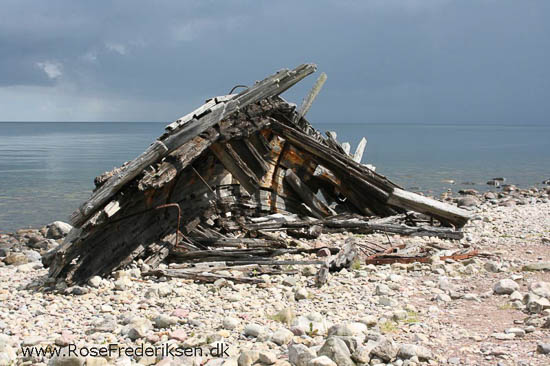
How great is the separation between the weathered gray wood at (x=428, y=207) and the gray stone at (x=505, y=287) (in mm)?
4041

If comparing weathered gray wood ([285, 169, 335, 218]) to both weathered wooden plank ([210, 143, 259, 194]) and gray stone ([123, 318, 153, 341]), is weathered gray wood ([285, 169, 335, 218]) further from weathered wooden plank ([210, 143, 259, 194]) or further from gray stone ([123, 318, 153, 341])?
gray stone ([123, 318, 153, 341])

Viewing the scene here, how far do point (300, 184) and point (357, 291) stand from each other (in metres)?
4.18

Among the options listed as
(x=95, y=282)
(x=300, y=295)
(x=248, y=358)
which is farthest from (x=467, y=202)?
(x=248, y=358)

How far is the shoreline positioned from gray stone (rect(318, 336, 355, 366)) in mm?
11

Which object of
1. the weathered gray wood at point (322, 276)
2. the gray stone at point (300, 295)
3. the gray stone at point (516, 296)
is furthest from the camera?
the weathered gray wood at point (322, 276)

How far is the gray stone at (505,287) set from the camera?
593 centimetres

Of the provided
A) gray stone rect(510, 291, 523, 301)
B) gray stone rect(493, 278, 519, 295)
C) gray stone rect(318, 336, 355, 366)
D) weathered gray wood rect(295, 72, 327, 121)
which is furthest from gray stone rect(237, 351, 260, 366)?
weathered gray wood rect(295, 72, 327, 121)

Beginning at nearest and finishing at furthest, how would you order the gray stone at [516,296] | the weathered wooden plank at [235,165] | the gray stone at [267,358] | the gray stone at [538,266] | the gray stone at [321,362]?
the gray stone at [321,362] → the gray stone at [267,358] → the gray stone at [516,296] → the gray stone at [538,266] → the weathered wooden plank at [235,165]

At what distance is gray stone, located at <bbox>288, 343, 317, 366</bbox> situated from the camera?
4.09m

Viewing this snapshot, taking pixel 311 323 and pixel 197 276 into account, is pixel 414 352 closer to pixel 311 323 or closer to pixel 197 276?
pixel 311 323

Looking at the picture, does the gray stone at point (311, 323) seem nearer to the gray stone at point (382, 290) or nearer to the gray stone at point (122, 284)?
the gray stone at point (382, 290)

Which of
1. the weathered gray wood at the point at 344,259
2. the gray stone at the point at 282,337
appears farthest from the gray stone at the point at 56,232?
the gray stone at the point at 282,337

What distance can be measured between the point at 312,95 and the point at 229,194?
14.0ft

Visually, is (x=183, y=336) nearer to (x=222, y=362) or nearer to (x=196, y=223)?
(x=222, y=362)
